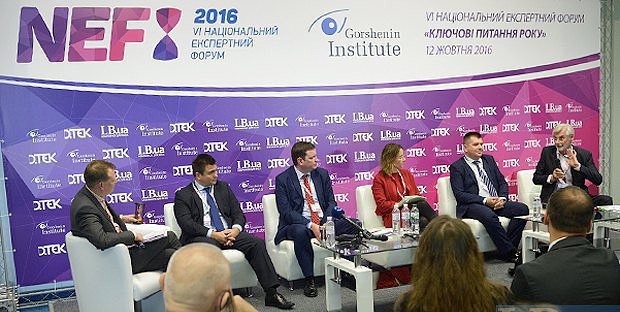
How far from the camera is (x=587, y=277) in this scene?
2.11m

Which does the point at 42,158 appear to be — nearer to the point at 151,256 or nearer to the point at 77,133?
the point at 77,133

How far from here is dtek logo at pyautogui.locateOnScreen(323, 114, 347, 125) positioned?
611cm

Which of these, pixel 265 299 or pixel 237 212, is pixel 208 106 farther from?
pixel 265 299

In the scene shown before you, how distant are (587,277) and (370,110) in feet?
14.0

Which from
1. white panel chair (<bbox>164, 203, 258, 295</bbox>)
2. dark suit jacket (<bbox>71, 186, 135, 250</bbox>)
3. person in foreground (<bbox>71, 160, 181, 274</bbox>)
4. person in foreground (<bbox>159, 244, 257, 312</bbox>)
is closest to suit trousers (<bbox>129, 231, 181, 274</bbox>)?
person in foreground (<bbox>71, 160, 181, 274</bbox>)

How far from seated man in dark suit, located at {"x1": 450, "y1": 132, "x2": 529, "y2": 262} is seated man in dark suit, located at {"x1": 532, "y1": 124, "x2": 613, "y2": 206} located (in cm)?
34

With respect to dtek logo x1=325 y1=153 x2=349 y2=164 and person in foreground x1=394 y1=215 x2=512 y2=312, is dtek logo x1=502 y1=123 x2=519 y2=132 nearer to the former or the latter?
dtek logo x1=325 y1=153 x2=349 y2=164

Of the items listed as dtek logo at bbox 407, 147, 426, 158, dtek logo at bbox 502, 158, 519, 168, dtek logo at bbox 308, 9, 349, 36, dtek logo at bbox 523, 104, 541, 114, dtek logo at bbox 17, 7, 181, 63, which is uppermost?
dtek logo at bbox 308, 9, 349, 36

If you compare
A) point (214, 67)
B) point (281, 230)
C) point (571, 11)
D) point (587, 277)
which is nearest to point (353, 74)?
point (214, 67)

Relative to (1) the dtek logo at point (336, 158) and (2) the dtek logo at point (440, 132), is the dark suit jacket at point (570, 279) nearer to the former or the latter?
(1) the dtek logo at point (336, 158)

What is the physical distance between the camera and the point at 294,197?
211 inches

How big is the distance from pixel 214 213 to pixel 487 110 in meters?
3.44

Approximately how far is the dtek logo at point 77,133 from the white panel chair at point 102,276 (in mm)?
1399

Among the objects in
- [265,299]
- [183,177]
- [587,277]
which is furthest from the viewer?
[183,177]
